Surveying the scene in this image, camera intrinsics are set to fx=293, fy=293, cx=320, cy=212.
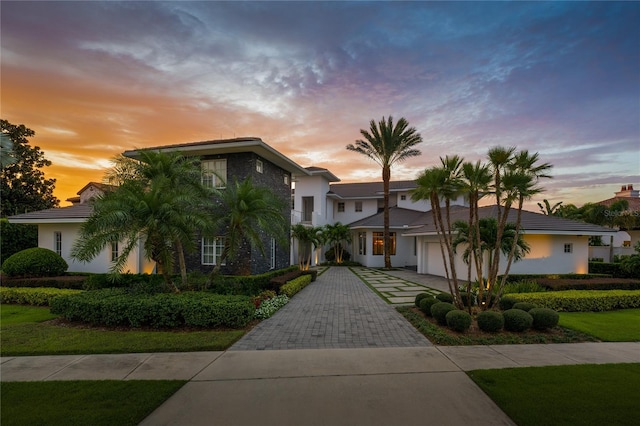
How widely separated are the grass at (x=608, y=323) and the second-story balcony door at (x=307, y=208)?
20358 millimetres

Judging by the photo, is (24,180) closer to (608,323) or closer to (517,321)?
(517,321)

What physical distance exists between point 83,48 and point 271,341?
1067cm

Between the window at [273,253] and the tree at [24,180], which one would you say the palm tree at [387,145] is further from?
the tree at [24,180]

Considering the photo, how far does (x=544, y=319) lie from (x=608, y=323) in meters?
2.90

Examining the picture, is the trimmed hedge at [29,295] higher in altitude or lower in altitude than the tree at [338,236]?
lower

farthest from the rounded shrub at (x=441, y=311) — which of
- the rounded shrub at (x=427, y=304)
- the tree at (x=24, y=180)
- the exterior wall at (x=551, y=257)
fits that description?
the tree at (x=24, y=180)

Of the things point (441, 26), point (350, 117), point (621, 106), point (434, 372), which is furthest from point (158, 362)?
point (621, 106)

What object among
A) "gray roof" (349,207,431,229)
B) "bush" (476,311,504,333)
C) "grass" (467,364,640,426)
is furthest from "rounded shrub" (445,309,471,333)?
"gray roof" (349,207,431,229)

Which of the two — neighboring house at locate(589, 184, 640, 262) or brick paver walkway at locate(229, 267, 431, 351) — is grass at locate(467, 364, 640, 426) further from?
neighboring house at locate(589, 184, 640, 262)

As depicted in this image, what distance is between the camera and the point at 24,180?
27.9 m

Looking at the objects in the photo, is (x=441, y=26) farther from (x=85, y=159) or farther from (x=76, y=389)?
(x=85, y=159)

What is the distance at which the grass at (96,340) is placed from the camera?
245 inches

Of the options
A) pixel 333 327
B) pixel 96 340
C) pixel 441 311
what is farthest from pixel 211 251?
pixel 441 311

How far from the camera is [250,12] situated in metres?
8.88
